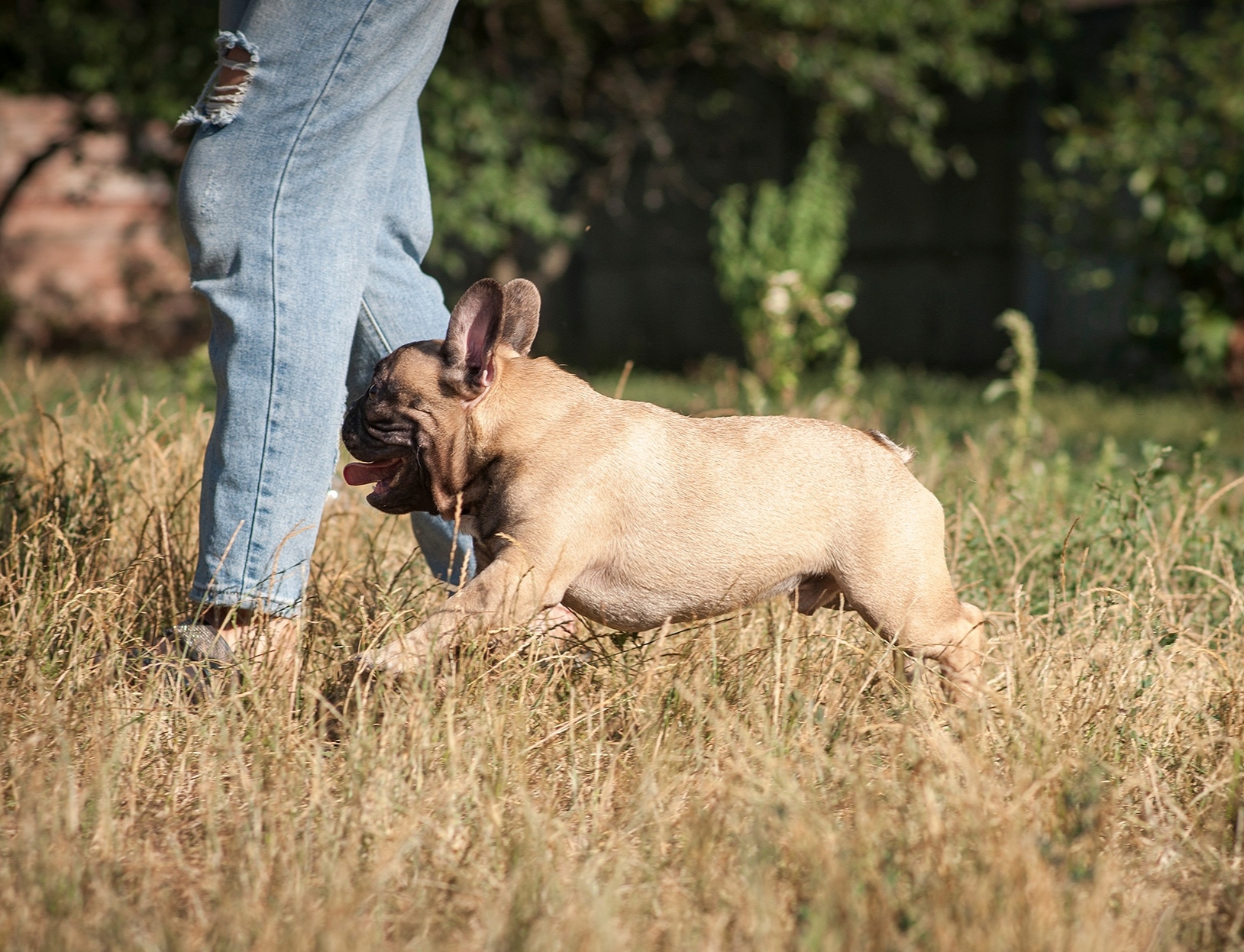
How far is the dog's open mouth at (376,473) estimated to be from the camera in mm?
2473

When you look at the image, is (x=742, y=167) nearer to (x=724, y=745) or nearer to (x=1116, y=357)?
(x=1116, y=357)

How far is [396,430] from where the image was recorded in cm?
239

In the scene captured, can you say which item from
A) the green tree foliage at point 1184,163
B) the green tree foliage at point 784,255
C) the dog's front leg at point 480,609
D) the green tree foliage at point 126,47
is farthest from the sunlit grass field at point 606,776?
the green tree foliage at point 126,47

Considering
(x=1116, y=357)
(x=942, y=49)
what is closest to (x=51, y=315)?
(x=942, y=49)

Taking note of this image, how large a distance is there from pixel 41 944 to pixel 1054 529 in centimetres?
276

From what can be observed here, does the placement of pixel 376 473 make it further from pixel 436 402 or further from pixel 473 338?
pixel 473 338

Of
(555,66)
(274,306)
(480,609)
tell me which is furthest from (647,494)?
(555,66)

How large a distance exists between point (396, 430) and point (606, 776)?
760mm

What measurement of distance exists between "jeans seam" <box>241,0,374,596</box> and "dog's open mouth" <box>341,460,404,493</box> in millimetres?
164

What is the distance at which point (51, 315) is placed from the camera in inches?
496

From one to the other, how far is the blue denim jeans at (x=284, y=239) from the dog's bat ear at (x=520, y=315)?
1.01 feet

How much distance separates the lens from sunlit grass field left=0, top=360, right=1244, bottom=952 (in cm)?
162

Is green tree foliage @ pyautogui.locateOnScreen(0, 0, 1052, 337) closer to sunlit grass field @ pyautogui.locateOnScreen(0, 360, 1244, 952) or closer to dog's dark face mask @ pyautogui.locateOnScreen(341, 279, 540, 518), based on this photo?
sunlit grass field @ pyautogui.locateOnScreen(0, 360, 1244, 952)

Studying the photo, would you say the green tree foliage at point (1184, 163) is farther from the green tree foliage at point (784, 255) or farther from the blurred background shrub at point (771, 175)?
the green tree foliage at point (784, 255)
